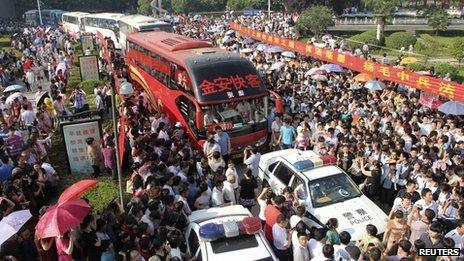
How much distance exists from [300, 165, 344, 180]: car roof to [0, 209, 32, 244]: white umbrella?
540 centimetres

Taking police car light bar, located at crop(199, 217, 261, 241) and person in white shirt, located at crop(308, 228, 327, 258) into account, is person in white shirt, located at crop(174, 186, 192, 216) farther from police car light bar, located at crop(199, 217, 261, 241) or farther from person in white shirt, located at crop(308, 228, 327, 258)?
person in white shirt, located at crop(308, 228, 327, 258)

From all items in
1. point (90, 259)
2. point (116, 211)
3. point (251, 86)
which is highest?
point (251, 86)

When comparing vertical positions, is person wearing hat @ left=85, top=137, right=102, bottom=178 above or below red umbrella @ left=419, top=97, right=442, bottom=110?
below

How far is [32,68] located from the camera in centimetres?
2198

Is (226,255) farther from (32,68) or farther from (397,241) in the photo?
(32,68)

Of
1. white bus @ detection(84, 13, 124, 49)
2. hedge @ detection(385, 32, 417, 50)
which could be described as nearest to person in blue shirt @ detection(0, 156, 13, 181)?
white bus @ detection(84, 13, 124, 49)

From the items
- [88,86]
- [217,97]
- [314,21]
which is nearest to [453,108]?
[217,97]

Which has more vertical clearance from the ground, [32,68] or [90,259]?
[32,68]

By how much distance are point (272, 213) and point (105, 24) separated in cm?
3335

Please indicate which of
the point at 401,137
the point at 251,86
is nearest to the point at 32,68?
the point at 251,86

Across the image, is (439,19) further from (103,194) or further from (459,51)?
(103,194)

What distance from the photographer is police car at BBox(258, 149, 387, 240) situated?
28.0 ft

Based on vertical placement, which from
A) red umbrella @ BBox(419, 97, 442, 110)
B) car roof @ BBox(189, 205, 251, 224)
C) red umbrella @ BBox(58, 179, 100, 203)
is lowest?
car roof @ BBox(189, 205, 251, 224)

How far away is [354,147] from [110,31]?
30.1 m
